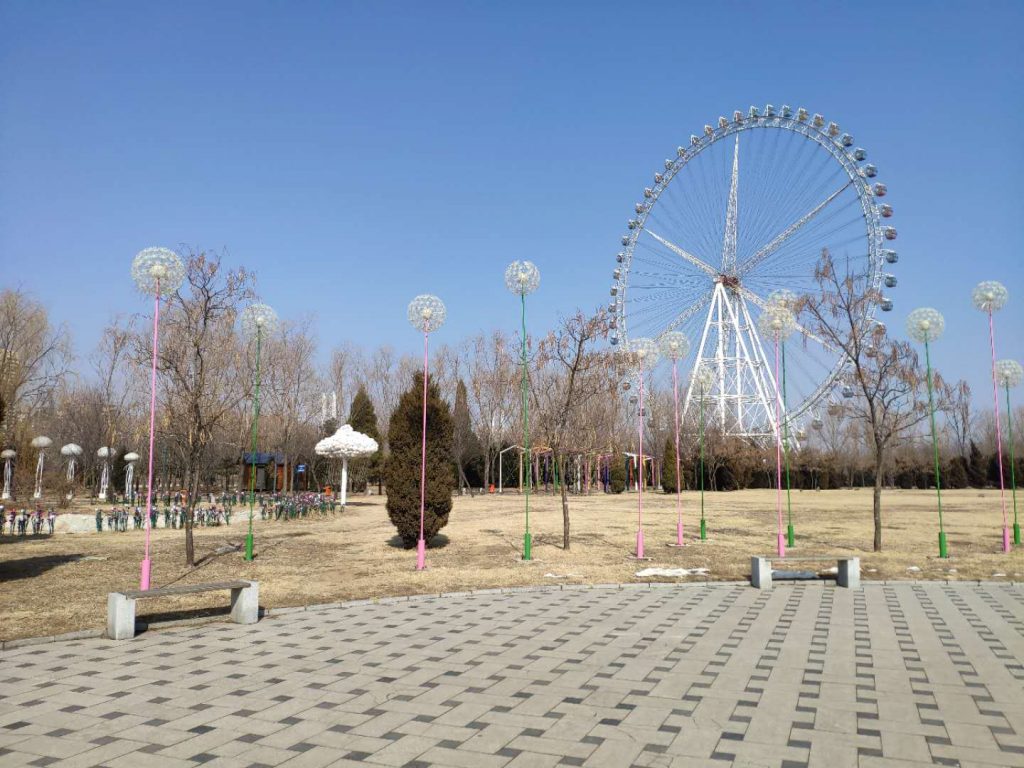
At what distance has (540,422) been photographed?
62.6ft

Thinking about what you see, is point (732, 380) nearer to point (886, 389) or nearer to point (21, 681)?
point (886, 389)

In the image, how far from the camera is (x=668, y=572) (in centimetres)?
1422

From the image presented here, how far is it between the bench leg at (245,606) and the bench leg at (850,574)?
9.87 m

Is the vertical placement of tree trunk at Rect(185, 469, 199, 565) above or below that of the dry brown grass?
above

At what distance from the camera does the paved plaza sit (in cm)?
509

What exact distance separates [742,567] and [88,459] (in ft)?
121

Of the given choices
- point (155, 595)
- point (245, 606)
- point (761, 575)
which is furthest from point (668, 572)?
point (155, 595)

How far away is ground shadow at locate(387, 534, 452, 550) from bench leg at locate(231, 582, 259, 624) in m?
7.80

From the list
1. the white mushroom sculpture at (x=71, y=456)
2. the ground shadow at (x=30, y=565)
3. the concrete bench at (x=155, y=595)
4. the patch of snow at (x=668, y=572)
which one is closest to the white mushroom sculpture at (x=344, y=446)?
the white mushroom sculpture at (x=71, y=456)

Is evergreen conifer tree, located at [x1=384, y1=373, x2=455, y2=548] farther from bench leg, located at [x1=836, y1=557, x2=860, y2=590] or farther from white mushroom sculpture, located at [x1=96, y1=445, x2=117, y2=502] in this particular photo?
white mushroom sculpture, located at [x1=96, y1=445, x2=117, y2=502]

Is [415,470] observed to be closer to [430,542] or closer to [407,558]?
[407,558]

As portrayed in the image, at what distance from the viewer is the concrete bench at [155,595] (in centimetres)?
870

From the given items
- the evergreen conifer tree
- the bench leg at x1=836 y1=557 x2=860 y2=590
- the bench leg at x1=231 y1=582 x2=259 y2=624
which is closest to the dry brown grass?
the evergreen conifer tree

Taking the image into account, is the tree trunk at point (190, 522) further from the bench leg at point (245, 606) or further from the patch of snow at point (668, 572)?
the patch of snow at point (668, 572)
